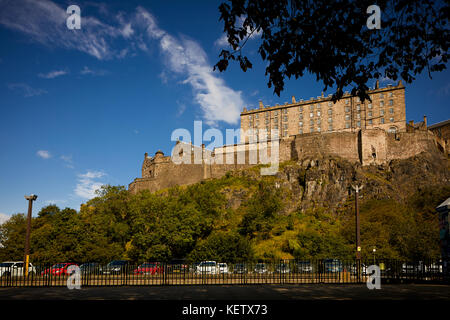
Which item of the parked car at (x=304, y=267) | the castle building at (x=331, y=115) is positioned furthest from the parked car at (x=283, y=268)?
the castle building at (x=331, y=115)

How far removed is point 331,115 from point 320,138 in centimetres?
1122

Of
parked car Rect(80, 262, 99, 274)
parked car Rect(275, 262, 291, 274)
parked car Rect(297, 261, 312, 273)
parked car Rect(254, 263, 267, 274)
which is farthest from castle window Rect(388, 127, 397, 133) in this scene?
parked car Rect(80, 262, 99, 274)

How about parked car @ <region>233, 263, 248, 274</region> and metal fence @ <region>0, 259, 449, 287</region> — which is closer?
metal fence @ <region>0, 259, 449, 287</region>

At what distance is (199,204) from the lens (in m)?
58.1

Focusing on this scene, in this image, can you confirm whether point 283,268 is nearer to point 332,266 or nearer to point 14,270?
point 332,266

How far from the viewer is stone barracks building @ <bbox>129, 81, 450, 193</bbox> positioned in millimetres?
73188

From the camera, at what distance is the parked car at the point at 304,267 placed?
1980 centimetres

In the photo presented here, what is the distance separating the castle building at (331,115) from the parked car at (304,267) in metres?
64.7

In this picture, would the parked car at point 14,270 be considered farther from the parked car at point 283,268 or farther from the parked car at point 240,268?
the parked car at point 283,268

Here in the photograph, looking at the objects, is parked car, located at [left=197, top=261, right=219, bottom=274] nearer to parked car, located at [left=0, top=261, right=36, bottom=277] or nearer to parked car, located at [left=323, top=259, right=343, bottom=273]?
parked car, located at [left=323, top=259, right=343, bottom=273]

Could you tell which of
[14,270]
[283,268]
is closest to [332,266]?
[283,268]

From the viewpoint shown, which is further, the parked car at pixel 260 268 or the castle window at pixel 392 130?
the castle window at pixel 392 130

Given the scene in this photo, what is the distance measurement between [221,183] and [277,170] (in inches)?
506
